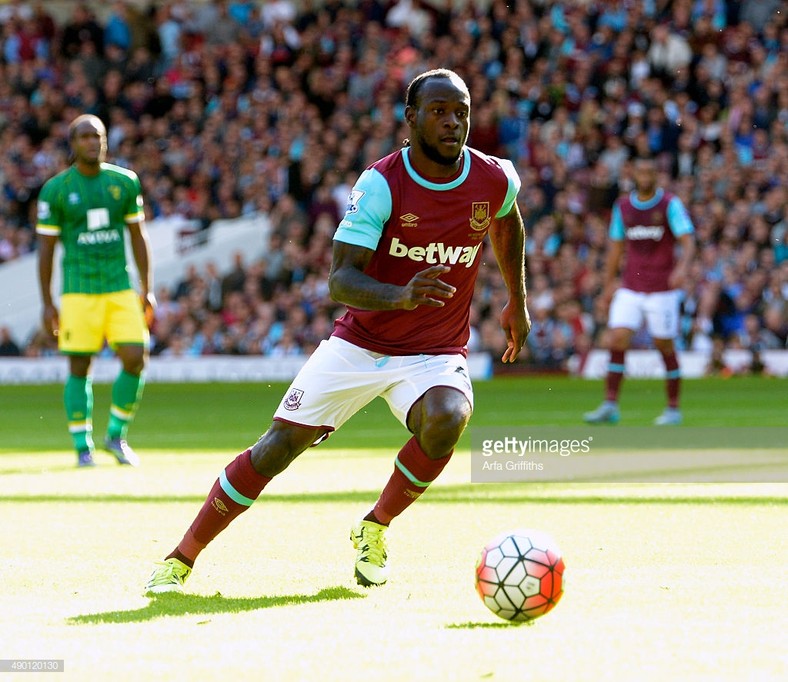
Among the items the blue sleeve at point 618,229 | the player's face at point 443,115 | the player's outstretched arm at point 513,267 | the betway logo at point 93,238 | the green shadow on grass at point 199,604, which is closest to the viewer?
the green shadow on grass at point 199,604

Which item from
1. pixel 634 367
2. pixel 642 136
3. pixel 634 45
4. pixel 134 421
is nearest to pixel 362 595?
pixel 134 421

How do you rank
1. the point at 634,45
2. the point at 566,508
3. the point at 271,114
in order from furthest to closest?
the point at 271,114, the point at 634,45, the point at 566,508

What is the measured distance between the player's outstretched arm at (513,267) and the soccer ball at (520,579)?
1374 millimetres

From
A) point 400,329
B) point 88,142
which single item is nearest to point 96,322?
point 88,142

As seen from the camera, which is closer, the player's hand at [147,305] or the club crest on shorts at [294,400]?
the club crest on shorts at [294,400]

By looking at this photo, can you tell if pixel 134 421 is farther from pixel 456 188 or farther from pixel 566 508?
pixel 456 188

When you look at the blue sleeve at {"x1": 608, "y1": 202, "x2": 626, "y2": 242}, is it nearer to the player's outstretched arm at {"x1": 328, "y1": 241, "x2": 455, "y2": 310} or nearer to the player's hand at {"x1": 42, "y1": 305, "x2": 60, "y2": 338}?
the player's hand at {"x1": 42, "y1": 305, "x2": 60, "y2": 338}

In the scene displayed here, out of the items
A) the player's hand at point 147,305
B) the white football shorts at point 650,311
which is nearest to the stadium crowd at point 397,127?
the white football shorts at point 650,311

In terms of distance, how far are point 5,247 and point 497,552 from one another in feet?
74.6

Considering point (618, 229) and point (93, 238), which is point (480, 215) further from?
point (618, 229)

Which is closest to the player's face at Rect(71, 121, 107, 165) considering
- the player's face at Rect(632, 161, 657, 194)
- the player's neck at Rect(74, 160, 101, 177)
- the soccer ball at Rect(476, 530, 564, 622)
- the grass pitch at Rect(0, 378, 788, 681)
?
the player's neck at Rect(74, 160, 101, 177)

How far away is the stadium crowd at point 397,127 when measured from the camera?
867 inches

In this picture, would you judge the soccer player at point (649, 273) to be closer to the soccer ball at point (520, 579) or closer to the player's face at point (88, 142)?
the player's face at point (88, 142)

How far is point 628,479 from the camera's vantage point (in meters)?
10.2
